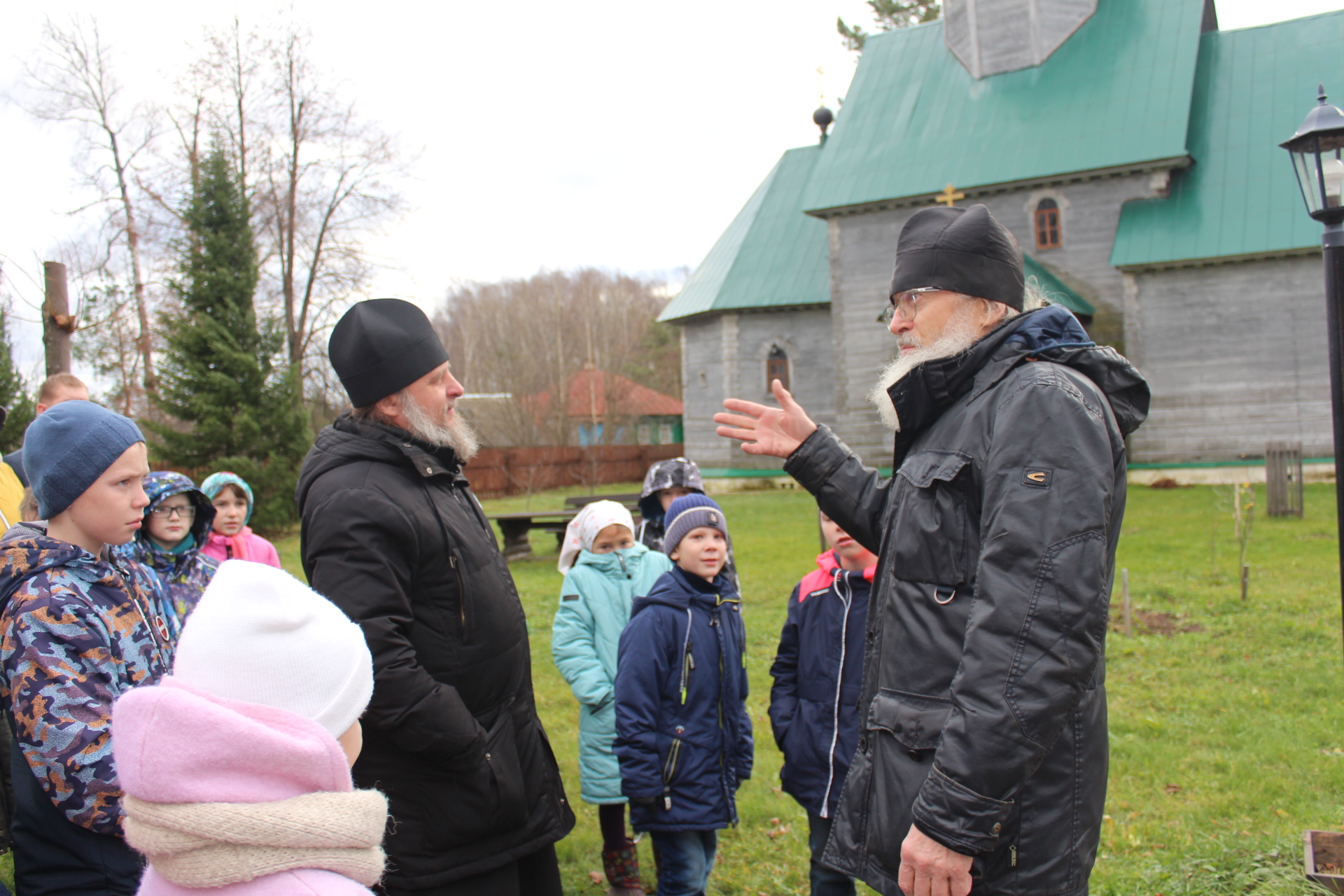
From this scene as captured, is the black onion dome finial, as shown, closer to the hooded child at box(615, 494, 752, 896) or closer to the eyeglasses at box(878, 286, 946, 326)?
the hooded child at box(615, 494, 752, 896)

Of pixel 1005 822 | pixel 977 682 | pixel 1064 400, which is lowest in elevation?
pixel 1005 822

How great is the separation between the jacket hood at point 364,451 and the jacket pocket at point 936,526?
1276 mm

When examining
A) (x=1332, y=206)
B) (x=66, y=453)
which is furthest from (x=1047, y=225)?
(x=66, y=453)

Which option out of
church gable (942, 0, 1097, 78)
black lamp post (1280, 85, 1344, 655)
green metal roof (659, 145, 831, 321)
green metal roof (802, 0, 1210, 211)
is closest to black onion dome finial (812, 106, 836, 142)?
green metal roof (659, 145, 831, 321)

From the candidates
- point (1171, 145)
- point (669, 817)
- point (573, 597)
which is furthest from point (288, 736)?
point (1171, 145)

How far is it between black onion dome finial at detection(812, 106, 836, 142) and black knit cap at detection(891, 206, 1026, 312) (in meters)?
28.6

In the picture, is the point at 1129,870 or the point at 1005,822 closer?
the point at 1005,822

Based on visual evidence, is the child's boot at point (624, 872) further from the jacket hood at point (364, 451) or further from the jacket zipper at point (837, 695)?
the jacket hood at point (364, 451)

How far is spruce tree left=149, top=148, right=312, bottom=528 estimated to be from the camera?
1941 cm

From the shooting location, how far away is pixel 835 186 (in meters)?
24.0

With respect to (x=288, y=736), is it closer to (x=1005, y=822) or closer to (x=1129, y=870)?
(x=1005, y=822)

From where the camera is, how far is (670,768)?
11.1 ft

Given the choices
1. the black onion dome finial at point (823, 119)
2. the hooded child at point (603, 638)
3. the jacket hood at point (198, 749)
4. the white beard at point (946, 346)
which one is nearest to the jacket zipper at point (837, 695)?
the hooded child at point (603, 638)

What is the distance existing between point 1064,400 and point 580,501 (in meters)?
14.0
